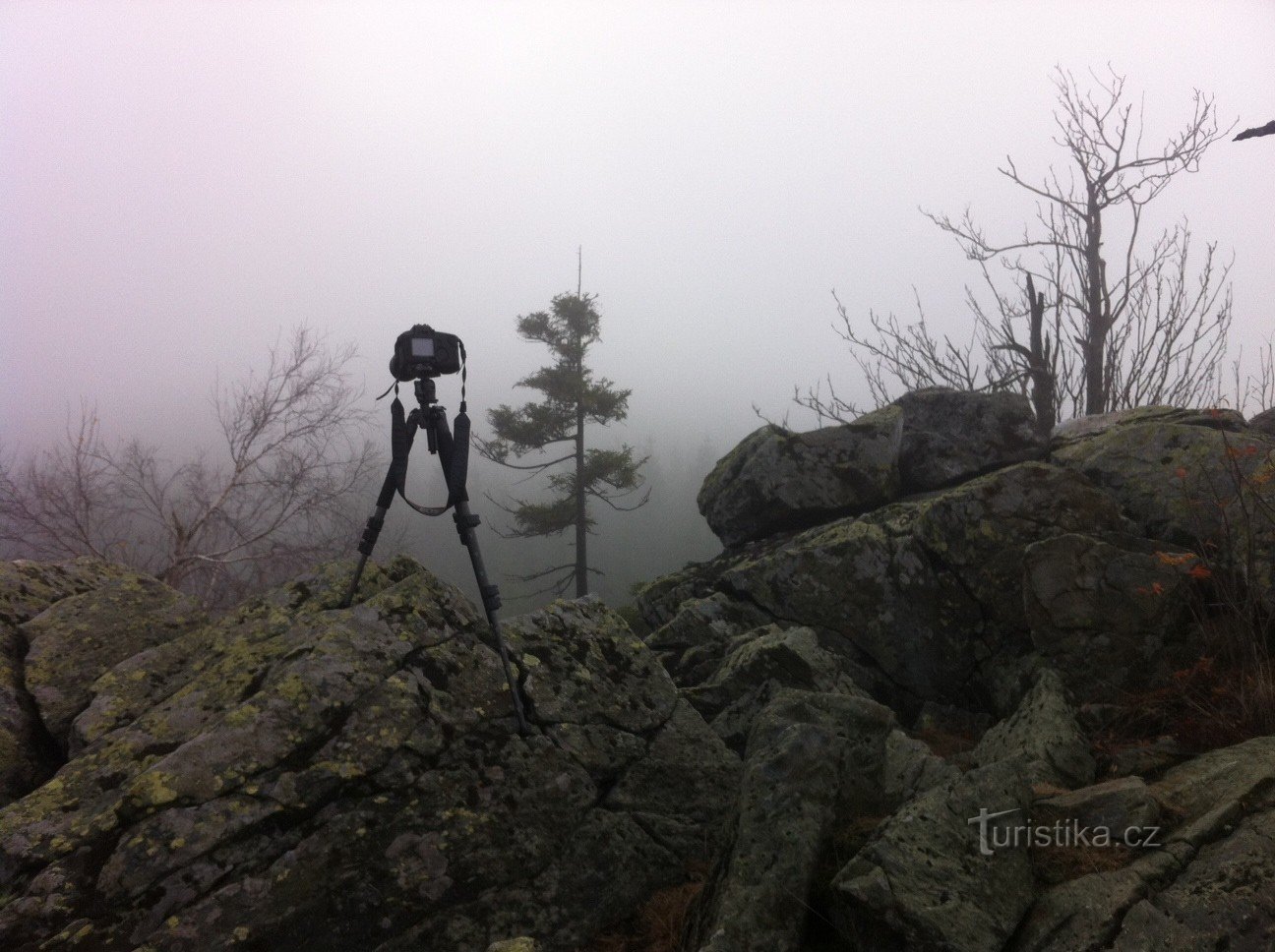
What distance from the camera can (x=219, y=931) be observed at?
A: 9.63ft

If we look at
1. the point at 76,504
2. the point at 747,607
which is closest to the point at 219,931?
the point at 747,607

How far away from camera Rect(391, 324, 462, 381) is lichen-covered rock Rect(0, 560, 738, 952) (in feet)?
4.11

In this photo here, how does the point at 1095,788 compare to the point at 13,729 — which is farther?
the point at 13,729

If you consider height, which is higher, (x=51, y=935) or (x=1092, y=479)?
(x=1092, y=479)

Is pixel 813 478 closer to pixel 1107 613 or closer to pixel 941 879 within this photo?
pixel 1107 613

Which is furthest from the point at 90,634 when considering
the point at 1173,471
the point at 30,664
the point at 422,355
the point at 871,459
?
the point at 1173,471

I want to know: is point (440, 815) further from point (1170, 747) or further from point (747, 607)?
point (747, 607)

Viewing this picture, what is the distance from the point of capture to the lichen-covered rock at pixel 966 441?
848 centimetres

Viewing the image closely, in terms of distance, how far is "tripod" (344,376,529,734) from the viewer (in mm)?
3979

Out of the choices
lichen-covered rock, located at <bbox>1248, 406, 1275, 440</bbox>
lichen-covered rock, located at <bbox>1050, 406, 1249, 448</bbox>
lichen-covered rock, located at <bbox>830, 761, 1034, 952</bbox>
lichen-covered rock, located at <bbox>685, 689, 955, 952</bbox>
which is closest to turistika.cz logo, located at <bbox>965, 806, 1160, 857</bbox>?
lichen-covered rock, located at <bbox>830, 761, 1034, 952</bbox>

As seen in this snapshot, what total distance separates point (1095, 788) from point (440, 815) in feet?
10.2

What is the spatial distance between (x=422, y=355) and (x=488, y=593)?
4.50 ft

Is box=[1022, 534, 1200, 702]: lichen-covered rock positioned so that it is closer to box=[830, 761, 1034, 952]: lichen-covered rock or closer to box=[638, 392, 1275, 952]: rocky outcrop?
box=[638, 392, 1275, 952]: rocky outcrop

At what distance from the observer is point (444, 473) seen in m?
4.04
